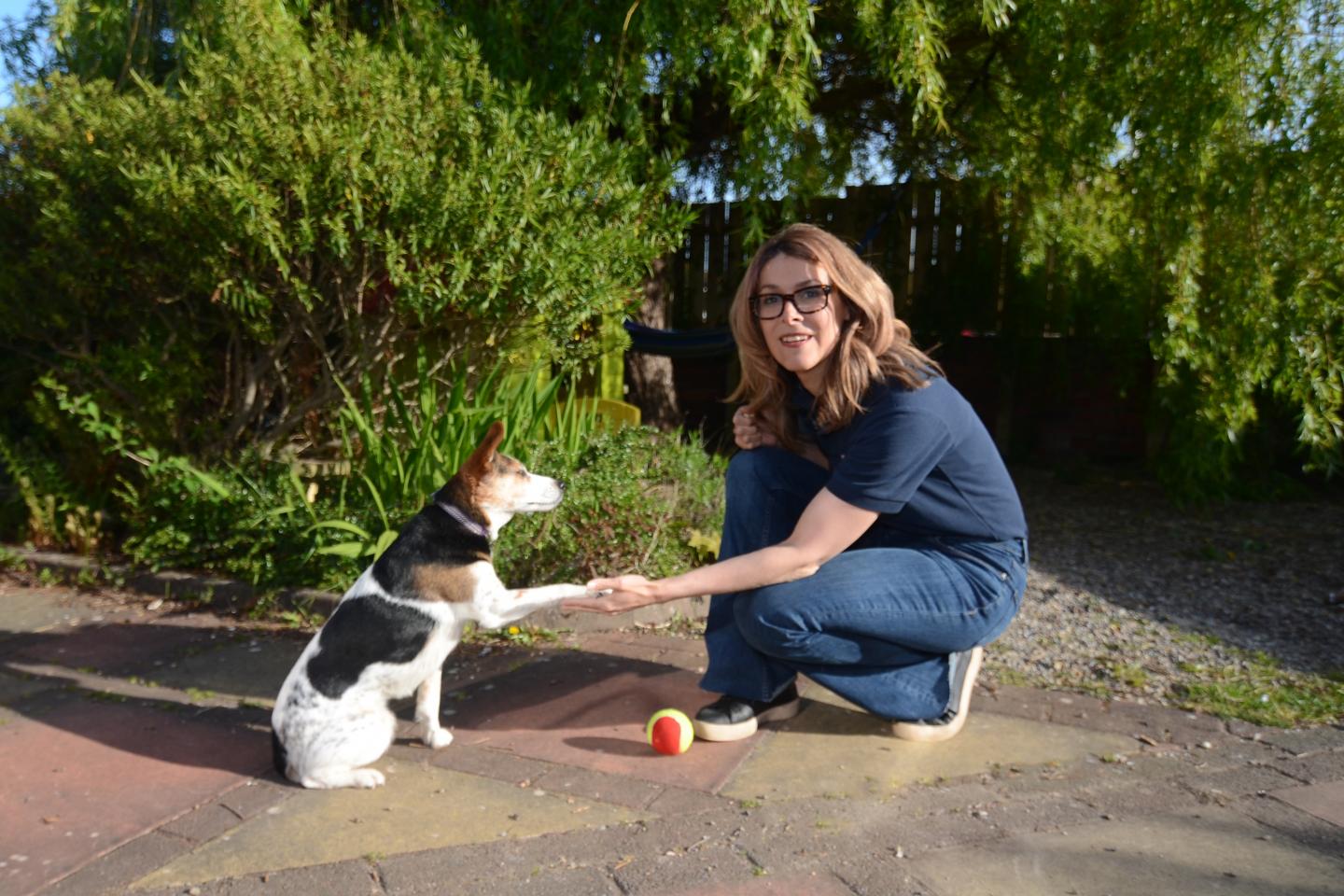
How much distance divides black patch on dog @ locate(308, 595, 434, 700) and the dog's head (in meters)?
0.38

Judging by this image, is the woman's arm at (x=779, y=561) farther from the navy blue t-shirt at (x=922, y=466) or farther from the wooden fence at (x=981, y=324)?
the wooden fence at (x=981, y=324)

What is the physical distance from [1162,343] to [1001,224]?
329 centimetres

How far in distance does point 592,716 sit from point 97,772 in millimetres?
1440

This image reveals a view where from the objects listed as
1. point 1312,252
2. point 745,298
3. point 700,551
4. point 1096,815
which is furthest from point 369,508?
point 1312,252

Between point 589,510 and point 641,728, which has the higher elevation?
point 589,510

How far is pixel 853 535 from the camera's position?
2902 millimetres

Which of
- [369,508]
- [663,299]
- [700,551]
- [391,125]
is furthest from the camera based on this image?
[663,299]

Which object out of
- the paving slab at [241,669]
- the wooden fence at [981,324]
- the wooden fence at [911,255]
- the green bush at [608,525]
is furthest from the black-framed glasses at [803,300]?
the wooden fence at [911,255]

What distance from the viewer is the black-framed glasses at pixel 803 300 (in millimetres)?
3016

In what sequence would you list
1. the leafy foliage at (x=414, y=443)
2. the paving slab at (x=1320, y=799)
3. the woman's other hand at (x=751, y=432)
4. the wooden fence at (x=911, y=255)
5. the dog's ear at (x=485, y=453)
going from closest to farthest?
the paving slab at (x=1320, y=799) < the dog's ear at (x=485, y=453) < the woman's other hand at (x=751, y=432) < the leafy foliage at (x=414, y=443) < the wooden fence at (x=911, y=255)

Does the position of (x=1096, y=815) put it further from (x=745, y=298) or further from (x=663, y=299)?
(x=663, y=299)

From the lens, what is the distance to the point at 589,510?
4.62m

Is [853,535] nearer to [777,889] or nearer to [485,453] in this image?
[777,889]

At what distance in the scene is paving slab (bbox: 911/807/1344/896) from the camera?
7.73 ft
